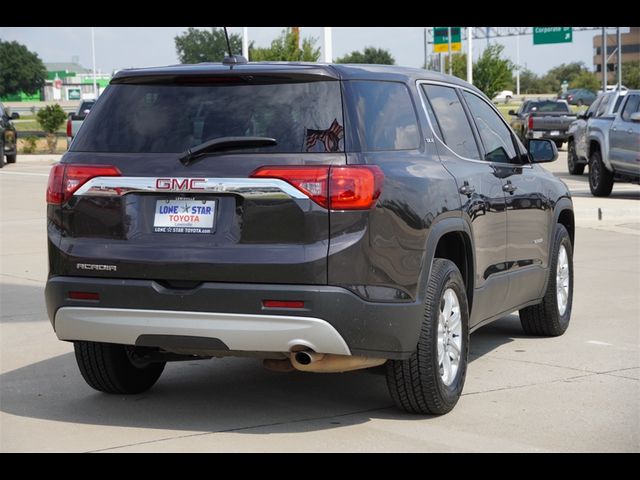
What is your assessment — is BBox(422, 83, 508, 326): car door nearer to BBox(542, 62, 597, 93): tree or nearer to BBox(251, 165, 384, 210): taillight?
BBox(251, 165, 384, 210): taillight

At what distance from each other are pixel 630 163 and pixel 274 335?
640 inches

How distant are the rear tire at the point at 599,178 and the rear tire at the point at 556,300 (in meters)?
13.0

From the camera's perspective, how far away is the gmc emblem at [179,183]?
19.4ft

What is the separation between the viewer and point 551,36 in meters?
69.4

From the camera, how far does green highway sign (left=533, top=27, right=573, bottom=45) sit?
6862 cm

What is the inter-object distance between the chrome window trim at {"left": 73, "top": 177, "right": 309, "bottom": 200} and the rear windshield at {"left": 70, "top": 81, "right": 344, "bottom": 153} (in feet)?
0.60

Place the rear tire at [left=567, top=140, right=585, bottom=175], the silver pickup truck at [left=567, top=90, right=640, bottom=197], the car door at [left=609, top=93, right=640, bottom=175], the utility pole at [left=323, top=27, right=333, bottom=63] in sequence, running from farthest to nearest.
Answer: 1. the rear tire at [left=567, top=140, right=585, bottom=175]
2. the utility pole at [left=323, top=27, right=333, bottom=63]
3. the silver pickup truck at [left=567, top=90, right=640, bottom=197]
4. the car door at [left=609, top=93, right=640, bottom=175]

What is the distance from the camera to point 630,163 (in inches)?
→ 823

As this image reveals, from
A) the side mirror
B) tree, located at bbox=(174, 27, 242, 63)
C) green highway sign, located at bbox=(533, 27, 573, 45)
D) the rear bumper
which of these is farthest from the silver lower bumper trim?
tree, located at bbox=(174, 27, 242, 63)
